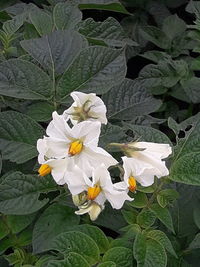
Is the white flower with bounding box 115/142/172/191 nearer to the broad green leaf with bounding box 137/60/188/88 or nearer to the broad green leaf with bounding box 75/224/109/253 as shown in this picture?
the broad green leaf with bounding box 75/224/109/253

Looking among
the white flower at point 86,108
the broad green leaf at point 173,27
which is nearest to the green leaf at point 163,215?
the white flower at point 86,108

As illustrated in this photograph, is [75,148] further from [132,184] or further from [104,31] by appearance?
[104,31]

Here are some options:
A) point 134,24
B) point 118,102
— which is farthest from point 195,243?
point 134,24

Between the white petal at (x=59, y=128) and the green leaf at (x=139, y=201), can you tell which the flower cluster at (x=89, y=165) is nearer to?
the white petal at (x=59, y=128)

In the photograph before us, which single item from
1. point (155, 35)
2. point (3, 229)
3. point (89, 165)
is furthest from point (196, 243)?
point (155, 35)

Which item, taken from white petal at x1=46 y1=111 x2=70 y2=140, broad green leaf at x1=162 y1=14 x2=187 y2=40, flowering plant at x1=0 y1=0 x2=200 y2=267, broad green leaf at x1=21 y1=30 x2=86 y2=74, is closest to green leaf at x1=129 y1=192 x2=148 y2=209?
flowering plant at x1=0 y1=0 x2=200 y2=267
